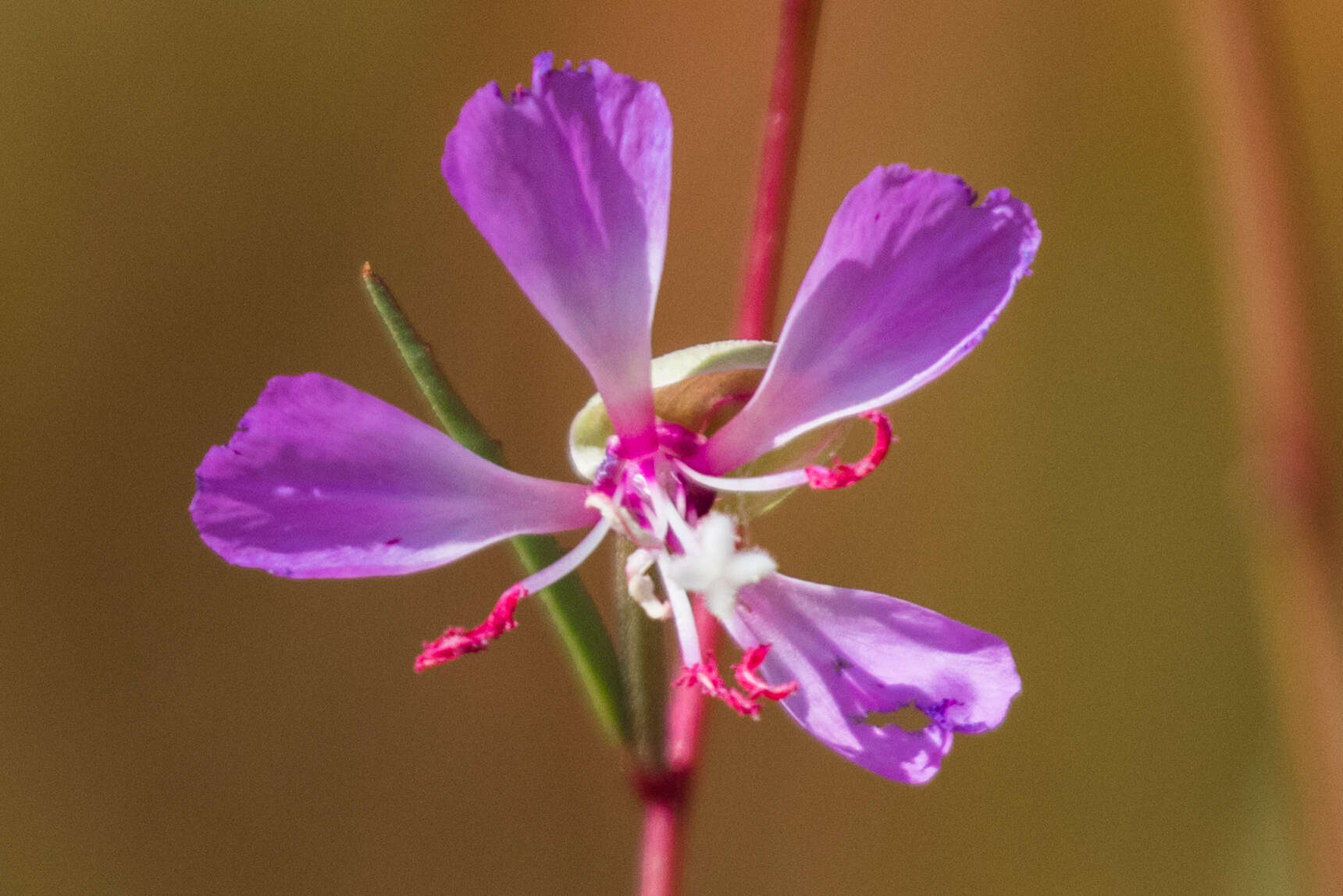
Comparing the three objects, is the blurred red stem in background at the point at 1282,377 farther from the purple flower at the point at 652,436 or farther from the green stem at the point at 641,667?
the green stem at the point at 641,667

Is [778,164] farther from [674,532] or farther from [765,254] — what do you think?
[674,532]

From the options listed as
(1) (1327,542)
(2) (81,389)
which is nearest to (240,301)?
(2) (81,389)

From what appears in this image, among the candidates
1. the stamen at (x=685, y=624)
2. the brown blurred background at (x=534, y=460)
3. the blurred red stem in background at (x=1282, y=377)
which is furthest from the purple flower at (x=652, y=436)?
the brown blurred background at (x=534, y=460)

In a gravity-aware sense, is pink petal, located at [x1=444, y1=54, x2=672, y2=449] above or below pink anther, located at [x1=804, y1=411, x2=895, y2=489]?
above

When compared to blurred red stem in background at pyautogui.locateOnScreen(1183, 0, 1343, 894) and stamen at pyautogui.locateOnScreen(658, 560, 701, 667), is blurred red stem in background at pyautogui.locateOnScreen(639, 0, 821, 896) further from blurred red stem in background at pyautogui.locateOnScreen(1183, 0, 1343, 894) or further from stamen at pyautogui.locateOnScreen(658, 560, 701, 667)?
blurred red stem in background at pyautogui.locateOnScreen(1183, 0, 1343, 894)

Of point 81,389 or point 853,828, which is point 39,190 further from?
point 853,828

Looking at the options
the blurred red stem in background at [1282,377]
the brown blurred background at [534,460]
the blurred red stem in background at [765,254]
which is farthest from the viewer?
the brown blurred background at [534,460]

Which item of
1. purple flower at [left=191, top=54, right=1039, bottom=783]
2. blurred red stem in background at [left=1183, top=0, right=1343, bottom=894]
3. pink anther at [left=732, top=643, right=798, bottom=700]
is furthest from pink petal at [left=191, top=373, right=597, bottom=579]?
blurred red stem in background at [left=1183, top=0, right=1343, bottom=894]
